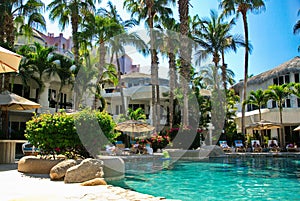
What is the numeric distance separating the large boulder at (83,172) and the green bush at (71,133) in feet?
5.31

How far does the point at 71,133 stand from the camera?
920 centimetres

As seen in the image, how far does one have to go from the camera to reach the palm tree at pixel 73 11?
886 inches

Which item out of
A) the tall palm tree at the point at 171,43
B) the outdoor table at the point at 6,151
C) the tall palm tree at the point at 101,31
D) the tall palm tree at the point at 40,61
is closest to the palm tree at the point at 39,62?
the tall palm tree at the point at 40,61

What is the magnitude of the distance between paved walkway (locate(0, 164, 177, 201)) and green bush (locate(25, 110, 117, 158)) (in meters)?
1.93

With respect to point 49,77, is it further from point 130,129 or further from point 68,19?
point 130,129

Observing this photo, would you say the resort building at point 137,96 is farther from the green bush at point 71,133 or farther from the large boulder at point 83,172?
the large boulder at point 83,172

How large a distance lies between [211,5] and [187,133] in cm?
1640

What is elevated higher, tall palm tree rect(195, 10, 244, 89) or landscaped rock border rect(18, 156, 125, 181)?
tall palm tree rect(195, 10, 244, 89)

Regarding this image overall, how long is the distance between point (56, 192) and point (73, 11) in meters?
19.0

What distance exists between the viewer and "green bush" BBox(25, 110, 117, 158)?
9.09 m

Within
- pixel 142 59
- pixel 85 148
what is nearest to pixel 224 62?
pixel 142 59

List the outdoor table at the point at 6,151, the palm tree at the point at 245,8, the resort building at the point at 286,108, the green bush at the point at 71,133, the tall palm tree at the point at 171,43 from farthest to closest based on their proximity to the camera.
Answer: the resort building at the point at 286,108
the palm tree at the point at 245,8
the tall palm tree at the point at 171,43
the outdoor table at the point at 6,151
the green bush at the point at 71,133

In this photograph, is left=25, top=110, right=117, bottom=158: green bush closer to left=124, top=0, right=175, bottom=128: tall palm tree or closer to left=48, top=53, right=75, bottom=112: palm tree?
left=124, top=0, right=175, bottom=128: tall palm tree

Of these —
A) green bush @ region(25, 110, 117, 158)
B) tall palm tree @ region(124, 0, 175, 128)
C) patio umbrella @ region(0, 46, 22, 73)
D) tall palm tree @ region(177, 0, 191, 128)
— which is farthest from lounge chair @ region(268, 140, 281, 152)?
patio umbrella @ region(0, 46, 22, 73)
